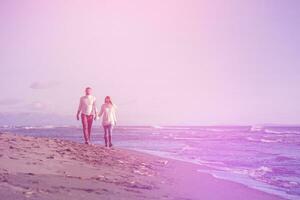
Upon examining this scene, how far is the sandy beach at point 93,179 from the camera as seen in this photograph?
20.4ft

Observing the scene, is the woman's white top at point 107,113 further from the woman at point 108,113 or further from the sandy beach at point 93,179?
the sandy beach at point 93,179

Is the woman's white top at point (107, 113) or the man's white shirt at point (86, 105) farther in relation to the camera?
the woman's white top at point (107, 113)

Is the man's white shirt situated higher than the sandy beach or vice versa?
the man's white shirt

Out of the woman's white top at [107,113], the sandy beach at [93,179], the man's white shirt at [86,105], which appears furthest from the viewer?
the woman's white top at [107,113]

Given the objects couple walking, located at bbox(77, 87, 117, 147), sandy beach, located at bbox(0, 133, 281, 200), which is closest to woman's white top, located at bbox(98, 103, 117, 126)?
couple walking, located at bbox(77, 87, 117, 147)

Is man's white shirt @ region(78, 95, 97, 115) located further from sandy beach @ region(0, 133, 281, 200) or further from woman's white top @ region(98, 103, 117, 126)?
sandy beach @ region(0, 133, 281, 200)

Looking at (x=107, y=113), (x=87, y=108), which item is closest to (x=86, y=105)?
(x=87, y=108)

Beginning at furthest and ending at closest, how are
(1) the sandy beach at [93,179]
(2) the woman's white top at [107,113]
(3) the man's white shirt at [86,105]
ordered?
(2) the woman's white top at [107,113] → (3) the man's white shirt at [86,105] → (1) the sandy beach at [93,179]

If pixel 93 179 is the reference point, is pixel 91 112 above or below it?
above

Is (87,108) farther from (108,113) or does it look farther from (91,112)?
(108,113)

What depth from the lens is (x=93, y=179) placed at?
25.0ft

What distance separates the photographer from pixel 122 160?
11391 millimetres

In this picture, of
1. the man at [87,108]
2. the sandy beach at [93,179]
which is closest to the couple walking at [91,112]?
the man at [87,108]

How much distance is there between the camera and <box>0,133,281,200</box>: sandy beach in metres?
6.20
